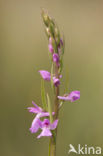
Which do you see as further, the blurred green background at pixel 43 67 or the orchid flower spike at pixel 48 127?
the blurred green background at pixel 43 67

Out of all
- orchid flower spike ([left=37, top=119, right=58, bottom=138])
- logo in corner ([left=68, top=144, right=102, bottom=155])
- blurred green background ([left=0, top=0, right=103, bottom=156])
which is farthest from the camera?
blurred green background ([left=0, top=0, right=103, bottom=156])

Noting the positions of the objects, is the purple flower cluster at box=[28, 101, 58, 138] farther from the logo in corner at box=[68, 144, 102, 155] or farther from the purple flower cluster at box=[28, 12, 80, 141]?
the logo in corner at box=[68, 144, 102, 155]

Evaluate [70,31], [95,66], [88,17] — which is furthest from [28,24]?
[95,66]

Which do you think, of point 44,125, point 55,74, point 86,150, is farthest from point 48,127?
point 86,150

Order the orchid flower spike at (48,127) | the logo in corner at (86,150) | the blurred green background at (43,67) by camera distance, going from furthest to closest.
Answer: the blurred green background at (43,67)
the logo in corner at (86,150)
the orchid flower spike at (48,127)

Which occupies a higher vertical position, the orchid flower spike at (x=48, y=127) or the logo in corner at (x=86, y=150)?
the orchid flower spike at (x=48, y=127)

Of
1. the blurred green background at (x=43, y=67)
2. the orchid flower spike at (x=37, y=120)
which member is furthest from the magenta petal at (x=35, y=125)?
the blurred green background at (x=43, y=67)

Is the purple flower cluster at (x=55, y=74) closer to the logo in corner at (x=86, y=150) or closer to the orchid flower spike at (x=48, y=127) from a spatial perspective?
the orchid flower spike at (x=48, y=127)

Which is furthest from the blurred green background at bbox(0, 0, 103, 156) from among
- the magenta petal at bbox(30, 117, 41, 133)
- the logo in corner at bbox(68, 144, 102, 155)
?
the magenta petal at bbox(30, 117, 41, 133)

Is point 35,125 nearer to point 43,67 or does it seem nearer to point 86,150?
point 86,150

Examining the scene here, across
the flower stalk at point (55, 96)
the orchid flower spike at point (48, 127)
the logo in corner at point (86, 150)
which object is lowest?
the logo in corner at point (86, 150)
